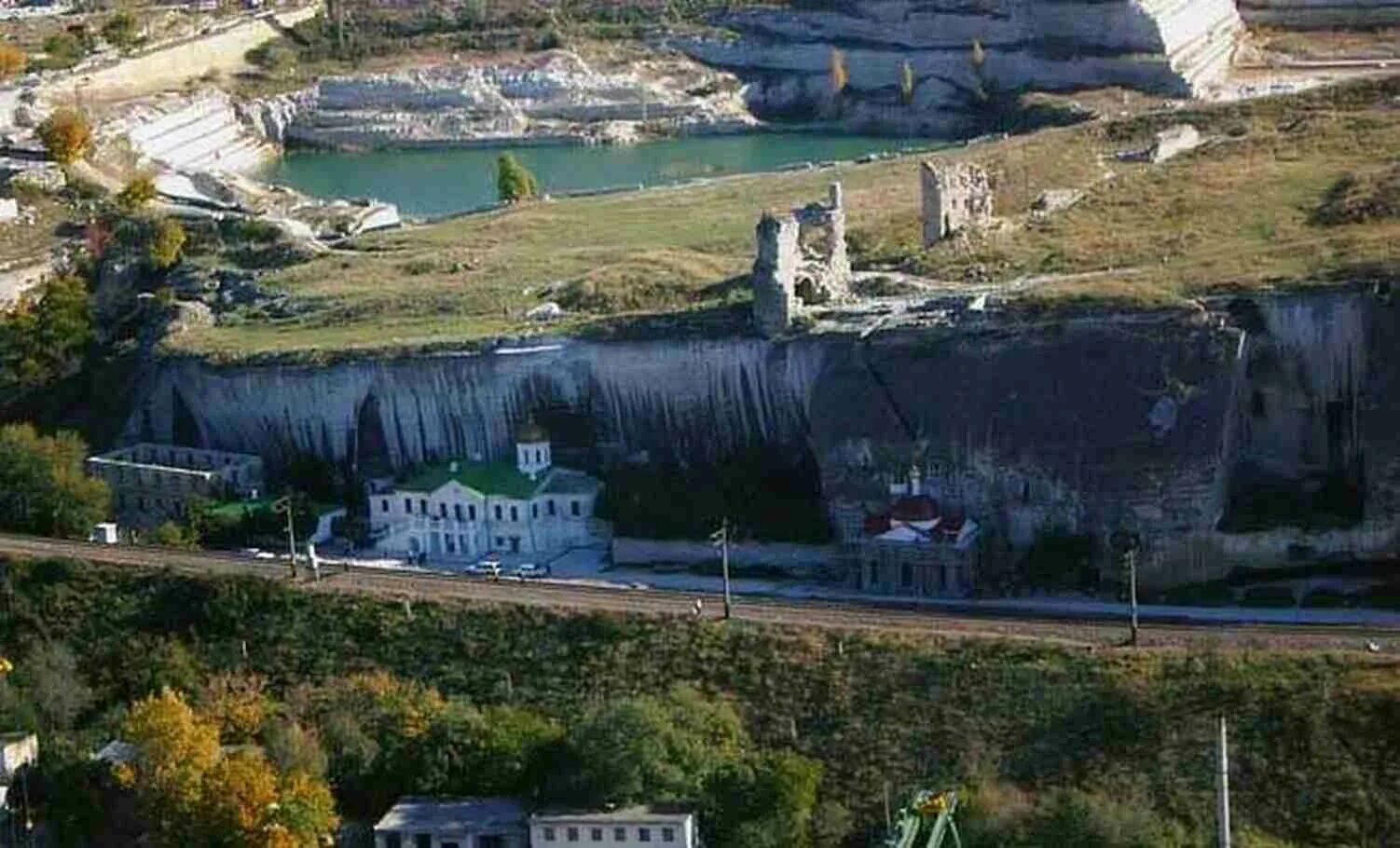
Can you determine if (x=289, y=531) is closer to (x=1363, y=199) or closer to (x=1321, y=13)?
(x=1363, y=199)

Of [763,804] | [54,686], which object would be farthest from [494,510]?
[763,804]

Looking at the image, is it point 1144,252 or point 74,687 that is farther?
point 1144,252

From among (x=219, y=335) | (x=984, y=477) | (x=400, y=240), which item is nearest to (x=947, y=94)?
(x=400, y=240)

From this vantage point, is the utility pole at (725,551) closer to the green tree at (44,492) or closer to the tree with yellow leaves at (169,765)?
the tree with yellow leaves at (169,765)

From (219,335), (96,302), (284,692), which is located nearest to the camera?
(284,692)

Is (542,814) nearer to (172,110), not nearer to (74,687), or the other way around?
(74,687)

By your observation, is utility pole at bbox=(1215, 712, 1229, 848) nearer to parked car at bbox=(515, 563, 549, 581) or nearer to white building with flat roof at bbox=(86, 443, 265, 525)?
parked car at bbox=(515, 563, 549, 581)

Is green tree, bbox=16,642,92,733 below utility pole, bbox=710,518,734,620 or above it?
below

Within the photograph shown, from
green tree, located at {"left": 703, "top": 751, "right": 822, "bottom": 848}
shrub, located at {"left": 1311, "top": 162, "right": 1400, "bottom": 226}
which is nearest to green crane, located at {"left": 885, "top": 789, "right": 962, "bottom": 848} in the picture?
green tree, located at {"left": 703, "top": 751, "right": 822, "bottom": 848}
